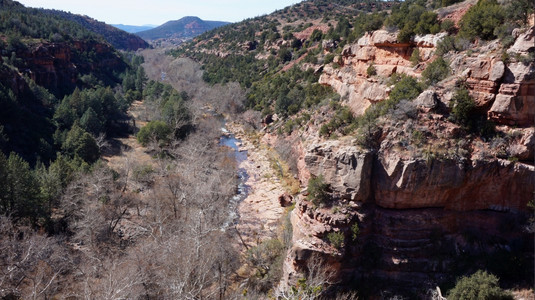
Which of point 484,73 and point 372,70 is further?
point 372,70

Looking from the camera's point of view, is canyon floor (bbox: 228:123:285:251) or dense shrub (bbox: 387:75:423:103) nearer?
dense shrub (bbox: 387:75:423:103)

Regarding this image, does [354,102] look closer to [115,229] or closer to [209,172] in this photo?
[209,172]

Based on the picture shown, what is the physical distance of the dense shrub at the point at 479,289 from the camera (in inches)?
616

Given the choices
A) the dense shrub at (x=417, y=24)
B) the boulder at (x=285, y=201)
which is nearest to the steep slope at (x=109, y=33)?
the boulder at (x=285, y=201)

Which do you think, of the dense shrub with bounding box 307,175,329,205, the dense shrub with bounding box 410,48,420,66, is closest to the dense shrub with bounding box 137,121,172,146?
the dense shrub with bounding box 307,175,329,205

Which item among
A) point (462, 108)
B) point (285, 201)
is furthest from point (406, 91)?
point (285, 201)

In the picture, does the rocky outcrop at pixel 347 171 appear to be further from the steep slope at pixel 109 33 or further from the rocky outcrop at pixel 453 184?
the steep slope at pixel 109 33

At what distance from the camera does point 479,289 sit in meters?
15.9

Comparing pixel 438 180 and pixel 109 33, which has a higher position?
pixel 109 33

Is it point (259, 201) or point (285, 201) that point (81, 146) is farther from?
point (285, 201)

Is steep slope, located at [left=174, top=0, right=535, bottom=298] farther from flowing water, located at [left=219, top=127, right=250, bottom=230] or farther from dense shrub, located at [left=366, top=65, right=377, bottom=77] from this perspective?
flowing water, located at [left=219, top=127, right=250, bottom=230]

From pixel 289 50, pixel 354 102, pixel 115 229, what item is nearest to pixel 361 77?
pixel 354 102

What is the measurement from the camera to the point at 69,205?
26.6 meters

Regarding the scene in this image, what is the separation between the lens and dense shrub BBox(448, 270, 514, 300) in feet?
51.4
